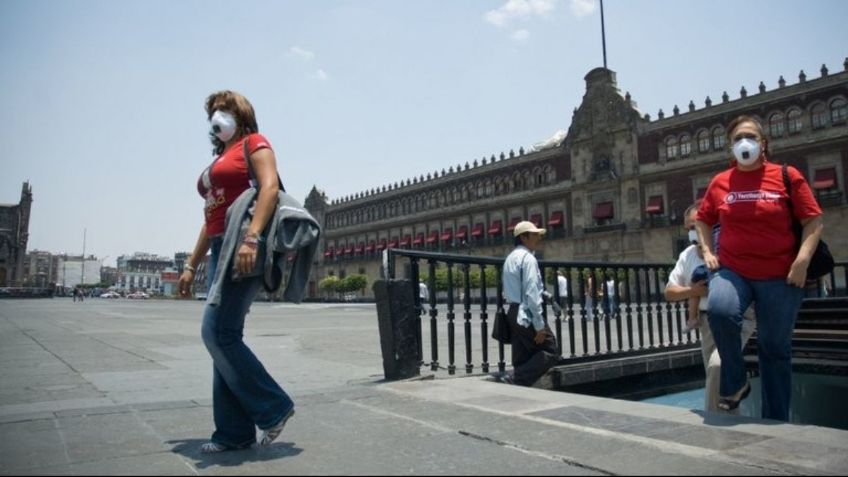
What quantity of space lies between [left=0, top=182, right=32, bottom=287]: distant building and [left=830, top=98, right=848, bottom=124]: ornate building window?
101543 mm

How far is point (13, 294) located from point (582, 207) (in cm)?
6400

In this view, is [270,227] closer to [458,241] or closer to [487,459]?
[487,459]

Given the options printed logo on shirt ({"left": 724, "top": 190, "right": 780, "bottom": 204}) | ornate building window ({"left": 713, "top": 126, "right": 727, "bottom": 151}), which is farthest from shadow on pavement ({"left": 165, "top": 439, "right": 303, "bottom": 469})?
ornate building window ({"left": 713, "top": 126, "right": 727, "bottom": 151})

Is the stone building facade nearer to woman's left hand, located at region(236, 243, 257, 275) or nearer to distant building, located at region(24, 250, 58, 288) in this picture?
woman's left hand, located at region(236, 243, 257, 275)

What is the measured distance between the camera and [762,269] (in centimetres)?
283

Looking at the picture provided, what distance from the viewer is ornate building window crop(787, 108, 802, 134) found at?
32094 millimetres

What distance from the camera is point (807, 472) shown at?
5.97 ft

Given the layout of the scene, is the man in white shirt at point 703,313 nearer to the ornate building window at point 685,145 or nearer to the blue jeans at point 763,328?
the blue jeans at point 763,328

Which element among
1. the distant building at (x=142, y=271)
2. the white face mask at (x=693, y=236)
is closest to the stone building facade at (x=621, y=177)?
the white face mask at (x=693, y=236)

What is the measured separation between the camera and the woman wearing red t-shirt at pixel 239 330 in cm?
231

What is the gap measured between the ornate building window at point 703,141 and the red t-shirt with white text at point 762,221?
3725 cm

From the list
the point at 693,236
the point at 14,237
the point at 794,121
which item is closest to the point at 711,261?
the point at 693,236

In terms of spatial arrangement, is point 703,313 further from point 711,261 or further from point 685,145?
point 685,145

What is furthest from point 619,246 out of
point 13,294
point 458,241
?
point 13,294
